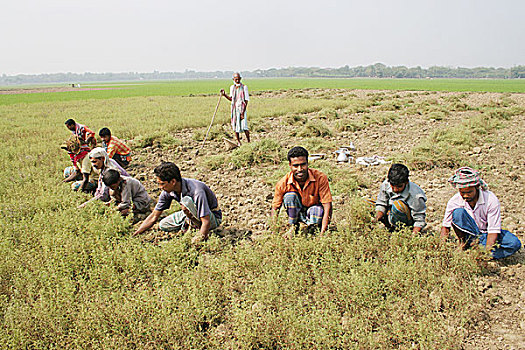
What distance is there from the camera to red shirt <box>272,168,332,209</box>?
3605 mm

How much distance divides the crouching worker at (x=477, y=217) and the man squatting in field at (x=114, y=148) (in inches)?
223

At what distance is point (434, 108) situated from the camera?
13.5m

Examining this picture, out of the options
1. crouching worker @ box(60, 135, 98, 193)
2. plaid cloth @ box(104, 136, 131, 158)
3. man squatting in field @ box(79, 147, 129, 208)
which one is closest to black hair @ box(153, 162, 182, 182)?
man squatting in field @ box(79, 147, 129, 208)

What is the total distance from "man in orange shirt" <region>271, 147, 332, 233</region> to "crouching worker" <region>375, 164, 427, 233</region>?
0.63m

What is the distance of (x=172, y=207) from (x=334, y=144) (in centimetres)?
478

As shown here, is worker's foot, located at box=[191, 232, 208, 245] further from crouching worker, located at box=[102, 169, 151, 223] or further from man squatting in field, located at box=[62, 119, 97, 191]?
man squatting in field, located at box=[62, 119, 97, 191]

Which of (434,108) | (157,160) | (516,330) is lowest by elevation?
(516,330)

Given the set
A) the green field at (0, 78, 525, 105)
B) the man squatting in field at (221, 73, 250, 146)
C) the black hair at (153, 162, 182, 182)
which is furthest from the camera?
the green field at (0, 78, 525, 105)

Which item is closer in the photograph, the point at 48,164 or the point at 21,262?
the point at 21,262

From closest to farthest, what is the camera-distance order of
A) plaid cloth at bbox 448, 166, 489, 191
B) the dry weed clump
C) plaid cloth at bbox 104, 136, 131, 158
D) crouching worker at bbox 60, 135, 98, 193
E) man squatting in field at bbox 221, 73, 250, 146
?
plaid cloth at bbox 448, 166, 489, 191
crouching worker at bbox 60, 135, 98, 193
plaid cloth at bbox 104, 136, 131, 158
man squatting in field at bbox 221, 73, 250, 146
the dry weed clump

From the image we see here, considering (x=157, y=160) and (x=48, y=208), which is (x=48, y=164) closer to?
(x=157, y=160)

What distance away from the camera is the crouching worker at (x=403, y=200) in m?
3.23

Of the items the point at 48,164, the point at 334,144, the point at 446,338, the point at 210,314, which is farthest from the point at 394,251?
the point at 48,164

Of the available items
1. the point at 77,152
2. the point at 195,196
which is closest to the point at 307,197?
the point at 195,196
